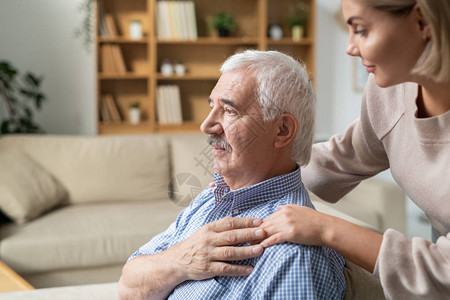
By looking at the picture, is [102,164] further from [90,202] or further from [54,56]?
[54,56]

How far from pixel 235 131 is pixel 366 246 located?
38 cm

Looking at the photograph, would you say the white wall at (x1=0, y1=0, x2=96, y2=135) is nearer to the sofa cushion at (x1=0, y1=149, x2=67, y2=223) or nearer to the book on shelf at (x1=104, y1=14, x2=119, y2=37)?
the book on shelf at (x1=104, y1=14, x2=119, y2=37)

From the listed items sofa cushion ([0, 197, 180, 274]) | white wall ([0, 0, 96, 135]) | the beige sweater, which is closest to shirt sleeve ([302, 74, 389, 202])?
the beige sweater

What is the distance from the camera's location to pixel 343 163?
1393mm

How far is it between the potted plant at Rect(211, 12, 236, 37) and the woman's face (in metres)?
3.96

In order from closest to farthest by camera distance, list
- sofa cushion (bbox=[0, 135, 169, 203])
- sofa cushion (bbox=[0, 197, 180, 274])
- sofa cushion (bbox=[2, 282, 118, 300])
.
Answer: sofa cushion (bbox=[2, 282, 118, 300]) < sofa cushion (bbox=[0, 197, 180, 274]) < sofa cushion (bbox=[0, 135, 169, 203])

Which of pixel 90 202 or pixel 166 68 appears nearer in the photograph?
pixel 90 202

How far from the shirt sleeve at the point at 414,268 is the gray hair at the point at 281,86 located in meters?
0.36

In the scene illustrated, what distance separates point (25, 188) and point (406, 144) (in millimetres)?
2375

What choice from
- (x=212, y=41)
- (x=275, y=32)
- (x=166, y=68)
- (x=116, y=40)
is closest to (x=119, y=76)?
(x=116, y=40)

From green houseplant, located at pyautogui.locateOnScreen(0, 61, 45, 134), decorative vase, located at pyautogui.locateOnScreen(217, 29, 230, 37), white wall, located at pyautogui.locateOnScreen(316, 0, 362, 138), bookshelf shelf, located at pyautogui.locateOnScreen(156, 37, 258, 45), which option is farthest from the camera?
white wall, located at pyautogui.locateOnScreen(316, 0, 362, 138)

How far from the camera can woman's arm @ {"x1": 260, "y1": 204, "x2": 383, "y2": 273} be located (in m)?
0.90

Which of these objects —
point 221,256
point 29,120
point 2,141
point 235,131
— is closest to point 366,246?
point 221,256

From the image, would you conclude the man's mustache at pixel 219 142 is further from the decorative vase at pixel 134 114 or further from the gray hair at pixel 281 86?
the decorative vase at pixel 134 114
